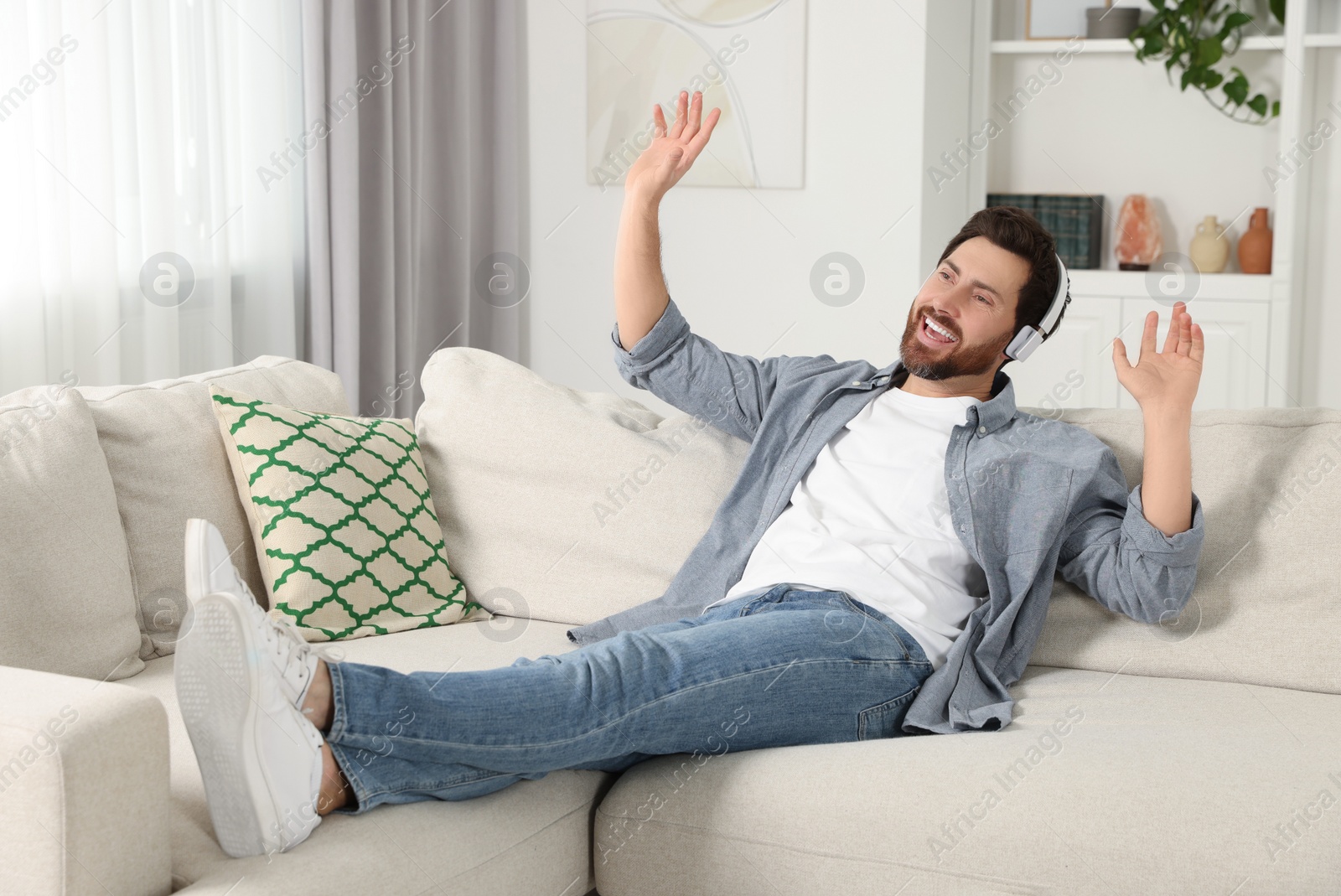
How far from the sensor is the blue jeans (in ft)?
4.24

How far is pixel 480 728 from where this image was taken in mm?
1320

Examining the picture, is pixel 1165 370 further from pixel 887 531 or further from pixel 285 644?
pixel 285 644

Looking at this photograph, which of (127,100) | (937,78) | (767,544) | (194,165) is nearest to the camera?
(767,544)

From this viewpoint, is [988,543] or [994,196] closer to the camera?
[988,543]

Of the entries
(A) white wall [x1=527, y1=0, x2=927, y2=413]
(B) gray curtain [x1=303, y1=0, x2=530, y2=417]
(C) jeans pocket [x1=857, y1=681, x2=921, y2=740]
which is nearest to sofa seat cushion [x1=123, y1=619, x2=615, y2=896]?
(C) jeans pocket [x1=857, y1=681, x2=921, y2=740]

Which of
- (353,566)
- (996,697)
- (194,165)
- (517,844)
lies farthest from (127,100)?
(996,697)

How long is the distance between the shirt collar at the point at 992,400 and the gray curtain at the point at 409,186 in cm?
173

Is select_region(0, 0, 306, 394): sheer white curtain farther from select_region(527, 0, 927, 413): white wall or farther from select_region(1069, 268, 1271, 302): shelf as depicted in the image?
select_region(1069, 268, 1271, 302): shelf

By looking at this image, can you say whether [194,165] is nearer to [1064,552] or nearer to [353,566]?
[353,566]

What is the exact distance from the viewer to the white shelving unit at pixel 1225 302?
139 inches

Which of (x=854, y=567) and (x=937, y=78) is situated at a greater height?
(x=937, y=78)

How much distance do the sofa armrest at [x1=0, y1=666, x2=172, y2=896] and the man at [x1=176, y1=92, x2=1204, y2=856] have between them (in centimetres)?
5

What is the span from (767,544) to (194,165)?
174 centimetres

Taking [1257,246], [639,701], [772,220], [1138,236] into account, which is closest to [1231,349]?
[1257,246]
